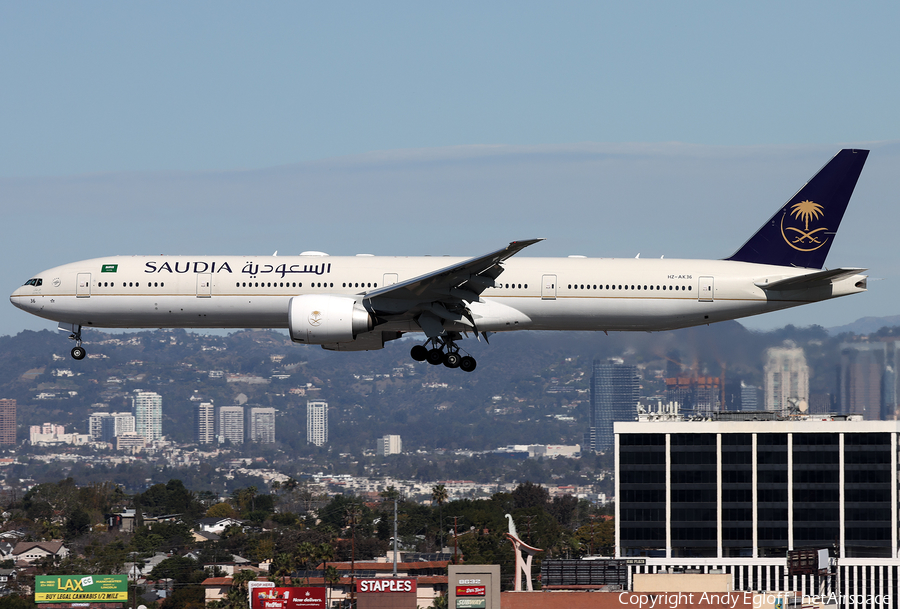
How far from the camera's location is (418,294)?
4094cm

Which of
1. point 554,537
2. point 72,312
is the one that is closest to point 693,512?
point 554,537

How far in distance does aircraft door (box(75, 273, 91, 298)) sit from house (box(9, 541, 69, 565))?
99.6 m

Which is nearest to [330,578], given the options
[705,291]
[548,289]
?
[548,289]

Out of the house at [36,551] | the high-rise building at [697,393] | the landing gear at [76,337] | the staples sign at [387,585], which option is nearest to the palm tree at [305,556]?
the staples sign at [387,585]

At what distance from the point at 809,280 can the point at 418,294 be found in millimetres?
14592

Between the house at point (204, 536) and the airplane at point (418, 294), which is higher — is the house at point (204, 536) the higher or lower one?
the lower one

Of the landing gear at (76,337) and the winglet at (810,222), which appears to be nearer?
the landing gear at (76,337)

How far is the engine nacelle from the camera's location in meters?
40.4

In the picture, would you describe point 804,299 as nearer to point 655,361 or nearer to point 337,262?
point 337,262

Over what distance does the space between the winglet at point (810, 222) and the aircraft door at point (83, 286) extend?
25494mm

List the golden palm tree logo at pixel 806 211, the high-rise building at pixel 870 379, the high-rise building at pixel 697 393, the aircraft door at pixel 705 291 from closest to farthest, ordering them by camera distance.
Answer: the aircraft door at pixel 705 291
the golden palm tree logo at pixel 806 211
the high-rise building at pixel 870 379
the high-rise building at pixel 697 393

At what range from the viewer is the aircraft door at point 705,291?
142ft

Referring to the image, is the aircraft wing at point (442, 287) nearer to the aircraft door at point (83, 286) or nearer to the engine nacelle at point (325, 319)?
the engine nacelle at point (325, 319)

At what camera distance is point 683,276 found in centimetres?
4322
